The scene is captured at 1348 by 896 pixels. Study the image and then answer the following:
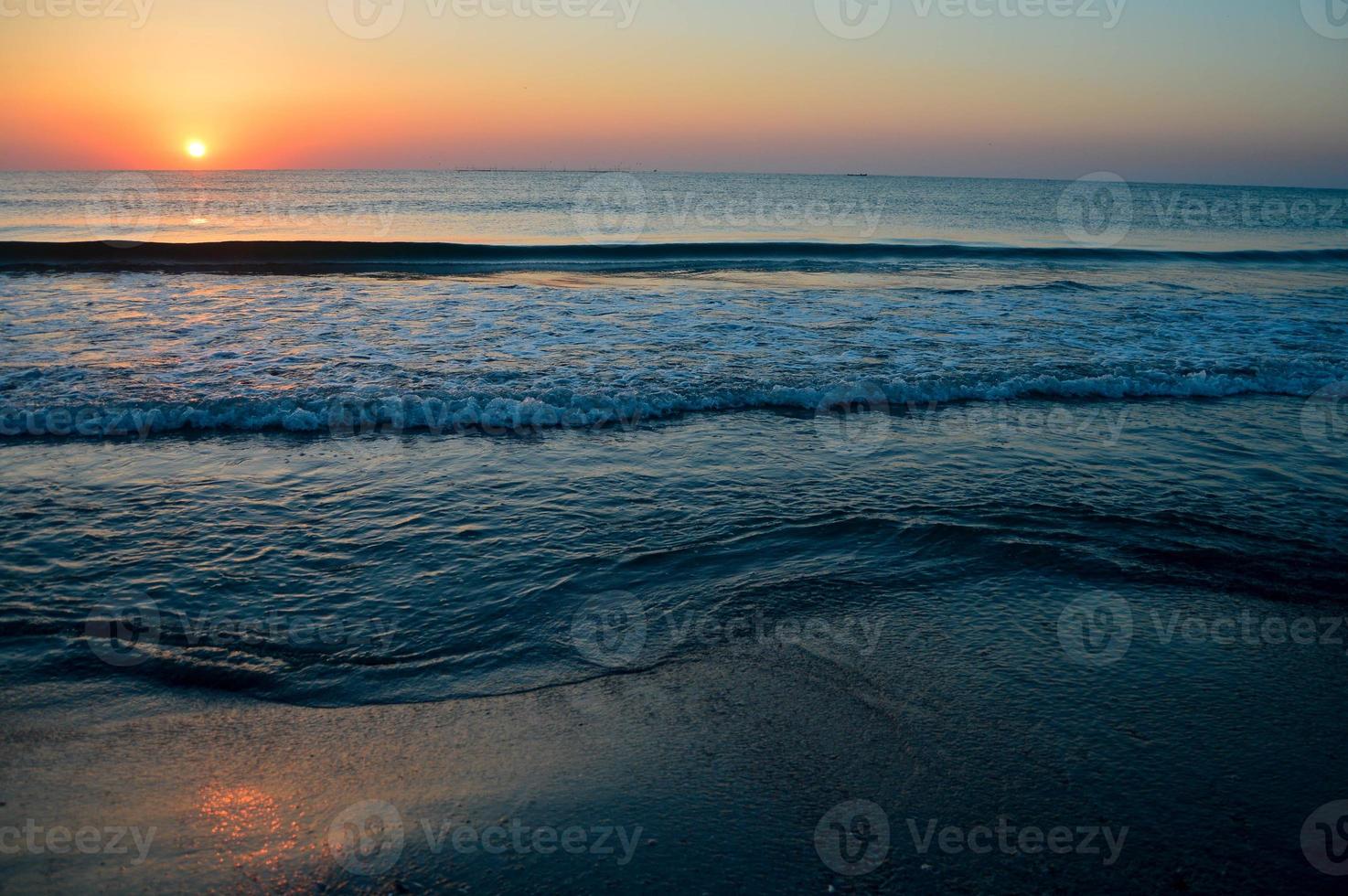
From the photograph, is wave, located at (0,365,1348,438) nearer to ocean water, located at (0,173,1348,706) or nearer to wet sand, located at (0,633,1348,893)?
ocean water, located at (0,173,1348,706)

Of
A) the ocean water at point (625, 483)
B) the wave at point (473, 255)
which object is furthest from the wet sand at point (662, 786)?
the wave at point (473, 255)

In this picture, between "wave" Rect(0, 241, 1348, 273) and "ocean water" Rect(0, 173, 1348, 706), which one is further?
"wave" Rect(0, 241, 1348, 273)

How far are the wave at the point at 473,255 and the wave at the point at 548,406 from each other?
520 inches

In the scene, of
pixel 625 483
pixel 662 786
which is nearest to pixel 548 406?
pixel 625 483

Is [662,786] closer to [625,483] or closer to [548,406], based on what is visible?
[625,483]

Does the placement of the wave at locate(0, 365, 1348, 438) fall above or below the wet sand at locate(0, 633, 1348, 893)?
above

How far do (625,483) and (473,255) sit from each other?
18.9m

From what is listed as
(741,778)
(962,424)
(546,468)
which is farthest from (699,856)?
(962,424)

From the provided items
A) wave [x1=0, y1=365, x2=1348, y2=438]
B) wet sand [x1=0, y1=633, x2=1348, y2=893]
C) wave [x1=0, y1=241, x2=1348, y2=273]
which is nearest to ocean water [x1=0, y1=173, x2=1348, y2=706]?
wave [x1=0, y1=365, x2=1348, y2=438]

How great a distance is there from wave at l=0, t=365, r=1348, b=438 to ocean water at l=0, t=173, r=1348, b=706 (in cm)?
5

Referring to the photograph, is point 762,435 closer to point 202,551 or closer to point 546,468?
point 546,468

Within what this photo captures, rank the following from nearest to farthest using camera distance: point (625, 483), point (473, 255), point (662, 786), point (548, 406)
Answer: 1. point (662, 786)
2. point (625, 483)
3. point (548, 406)
4. point (473, 255)

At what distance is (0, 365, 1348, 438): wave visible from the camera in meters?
8.16

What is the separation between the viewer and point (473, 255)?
78.7 ft
